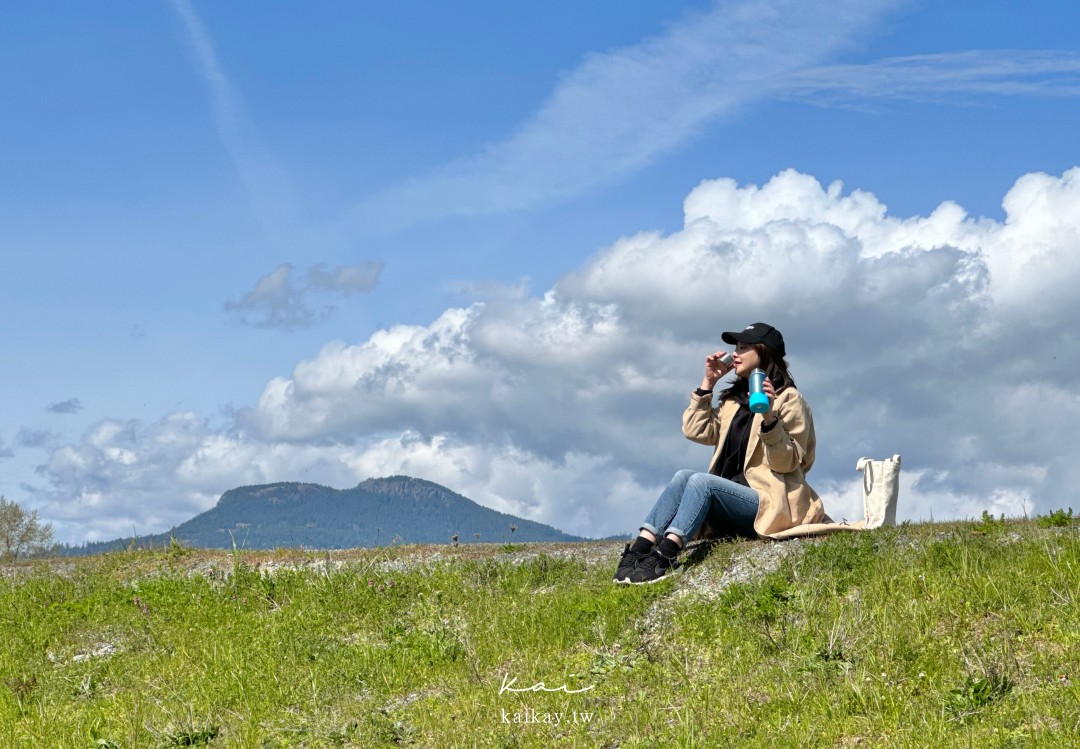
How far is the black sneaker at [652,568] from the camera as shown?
12.1 m

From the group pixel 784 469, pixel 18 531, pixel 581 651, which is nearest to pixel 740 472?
pixel 784 469

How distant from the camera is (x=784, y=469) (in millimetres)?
12547

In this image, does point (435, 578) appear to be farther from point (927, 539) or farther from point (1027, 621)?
point (1027, 621)

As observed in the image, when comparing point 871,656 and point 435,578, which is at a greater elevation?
point 435,578

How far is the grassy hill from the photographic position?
7965 millimetres

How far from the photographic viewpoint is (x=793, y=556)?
38.8ft

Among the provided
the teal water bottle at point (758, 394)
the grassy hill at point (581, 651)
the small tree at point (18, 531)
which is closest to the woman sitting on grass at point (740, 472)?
the teal water bottle at point (758, 394)

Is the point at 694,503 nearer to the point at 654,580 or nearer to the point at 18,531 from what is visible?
the point at 654,580

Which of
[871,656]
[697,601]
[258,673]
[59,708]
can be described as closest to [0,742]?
[59,708]

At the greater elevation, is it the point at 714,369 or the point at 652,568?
the point at 714,369

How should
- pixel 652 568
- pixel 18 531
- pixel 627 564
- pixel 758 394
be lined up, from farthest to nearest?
pixel 18 531, pixel 627 564, pixel 652 568, pixel 758 394

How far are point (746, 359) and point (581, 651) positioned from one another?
413 cm

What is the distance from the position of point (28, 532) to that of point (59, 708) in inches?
2007

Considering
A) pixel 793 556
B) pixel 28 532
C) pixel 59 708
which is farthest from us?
pixel 28 532
